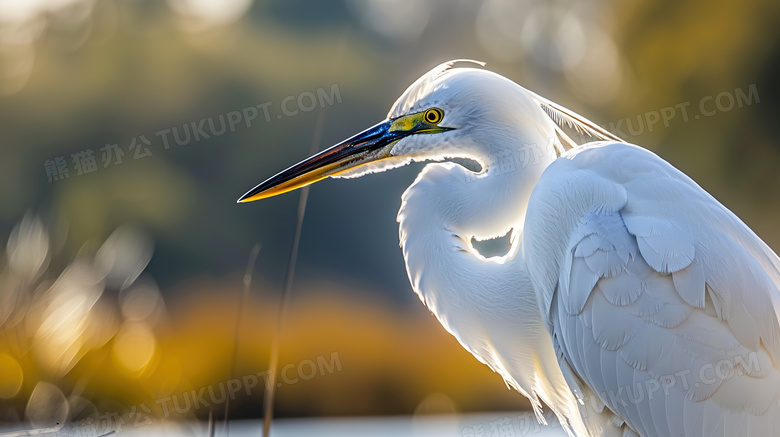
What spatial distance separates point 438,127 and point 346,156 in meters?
0.30

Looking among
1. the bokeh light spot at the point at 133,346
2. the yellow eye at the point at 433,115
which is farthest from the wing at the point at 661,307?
the bokeh light spot at the point at 133,346

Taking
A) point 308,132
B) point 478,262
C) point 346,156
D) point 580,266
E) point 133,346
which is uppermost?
point 308,132

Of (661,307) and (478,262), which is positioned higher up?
(478,262)

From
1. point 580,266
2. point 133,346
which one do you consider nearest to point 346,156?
point 580,266

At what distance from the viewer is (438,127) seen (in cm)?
237

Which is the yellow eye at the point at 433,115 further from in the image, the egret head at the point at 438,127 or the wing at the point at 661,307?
the wing at the point at 661,307

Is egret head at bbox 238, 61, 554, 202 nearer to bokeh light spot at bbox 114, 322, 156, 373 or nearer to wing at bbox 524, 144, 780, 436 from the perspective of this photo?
wing at bbox 524, 144, 780, 436

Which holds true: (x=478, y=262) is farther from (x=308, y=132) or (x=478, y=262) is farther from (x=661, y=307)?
(x=308, y=132)

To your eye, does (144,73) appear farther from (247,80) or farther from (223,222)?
(223,222)

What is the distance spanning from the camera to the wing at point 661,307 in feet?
6.36

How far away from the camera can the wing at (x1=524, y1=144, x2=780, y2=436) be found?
76.4 inches

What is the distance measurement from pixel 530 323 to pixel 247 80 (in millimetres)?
5701

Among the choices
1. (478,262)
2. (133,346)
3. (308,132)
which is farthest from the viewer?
(308,132)

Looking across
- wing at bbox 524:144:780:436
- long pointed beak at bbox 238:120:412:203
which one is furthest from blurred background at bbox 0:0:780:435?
wing at bbox 524:144:780:436
